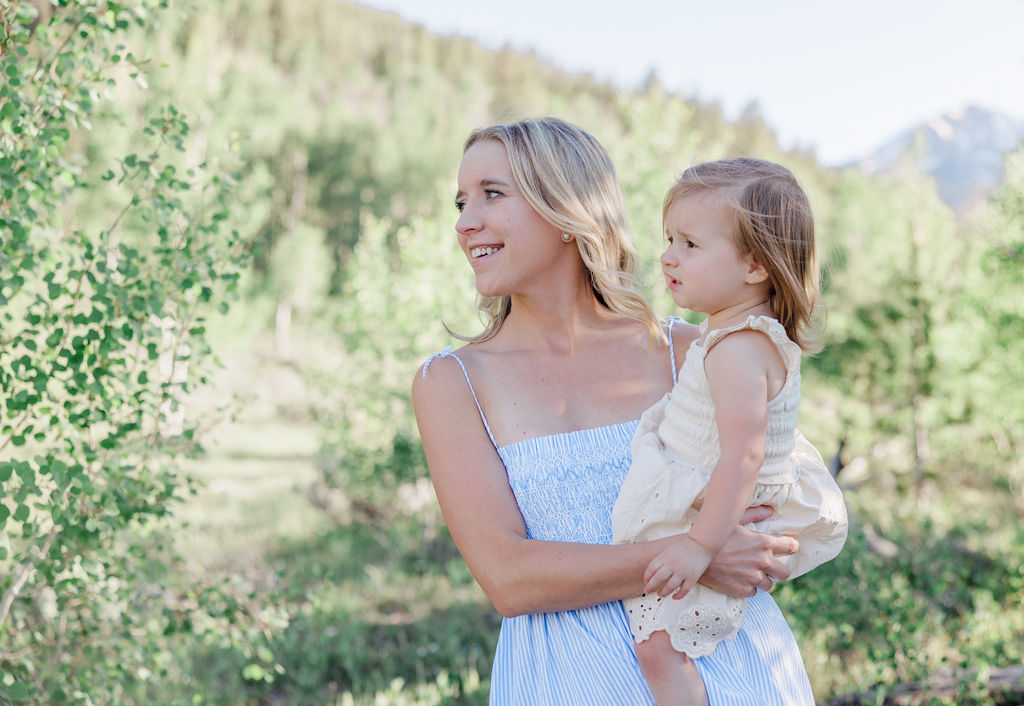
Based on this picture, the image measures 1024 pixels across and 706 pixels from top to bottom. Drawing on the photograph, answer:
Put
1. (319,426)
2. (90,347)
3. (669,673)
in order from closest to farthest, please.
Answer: (669,673) < (90,347) < (319,426)

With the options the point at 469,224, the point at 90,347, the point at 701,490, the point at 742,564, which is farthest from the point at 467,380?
the point at 90,347

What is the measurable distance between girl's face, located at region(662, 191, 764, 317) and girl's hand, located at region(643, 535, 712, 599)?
0.53 meters

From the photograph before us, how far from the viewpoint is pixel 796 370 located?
71.6 inches

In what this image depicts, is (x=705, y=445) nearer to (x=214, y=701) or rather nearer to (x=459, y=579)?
(x=214, y=701)

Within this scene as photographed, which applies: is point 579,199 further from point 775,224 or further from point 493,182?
point 775,224

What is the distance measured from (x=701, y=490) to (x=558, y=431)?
1.39ft

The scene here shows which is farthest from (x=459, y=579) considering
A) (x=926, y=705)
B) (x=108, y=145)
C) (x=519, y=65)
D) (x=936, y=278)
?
(x=519, y=65)

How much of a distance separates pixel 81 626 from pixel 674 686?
2262 mm

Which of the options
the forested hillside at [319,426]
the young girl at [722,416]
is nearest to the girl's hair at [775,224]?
the young girl at [722,416]

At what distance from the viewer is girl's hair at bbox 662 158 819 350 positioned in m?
1.82

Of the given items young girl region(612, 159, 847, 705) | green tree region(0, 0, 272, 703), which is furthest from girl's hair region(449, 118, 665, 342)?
green tree region(0, 0, 272, 703)

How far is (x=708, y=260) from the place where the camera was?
1849mm

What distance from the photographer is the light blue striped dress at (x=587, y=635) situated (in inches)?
74.2

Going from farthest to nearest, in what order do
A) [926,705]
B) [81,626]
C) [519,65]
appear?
[519,65], [926,705], [81,626]
